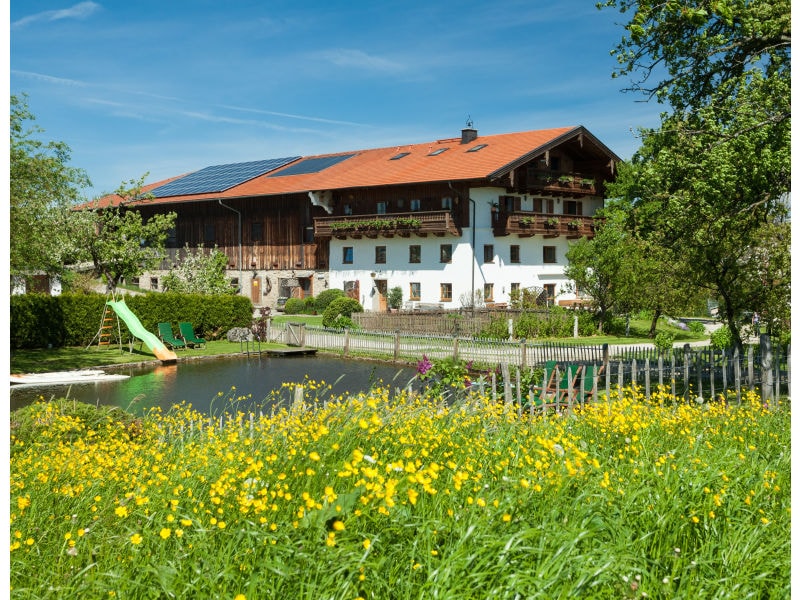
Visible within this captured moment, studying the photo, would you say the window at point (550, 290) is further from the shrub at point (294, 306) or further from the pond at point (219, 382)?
the pond at point (219, 382)

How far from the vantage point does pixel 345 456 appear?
5.79 m

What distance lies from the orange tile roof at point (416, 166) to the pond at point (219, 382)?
60.7 ft

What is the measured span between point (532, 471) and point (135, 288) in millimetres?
51134

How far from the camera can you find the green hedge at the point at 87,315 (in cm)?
2973

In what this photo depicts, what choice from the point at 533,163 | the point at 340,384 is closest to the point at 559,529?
the point at 340,384

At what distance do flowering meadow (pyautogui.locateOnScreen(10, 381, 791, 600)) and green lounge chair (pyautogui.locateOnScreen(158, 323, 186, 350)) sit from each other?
2431cm

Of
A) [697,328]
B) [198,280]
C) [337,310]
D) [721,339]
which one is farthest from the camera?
[198,280]

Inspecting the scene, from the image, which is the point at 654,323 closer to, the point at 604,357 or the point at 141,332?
the point at 604,357

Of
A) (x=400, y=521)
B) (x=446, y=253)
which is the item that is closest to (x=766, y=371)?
(x=400, y=521)

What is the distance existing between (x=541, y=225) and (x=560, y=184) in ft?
9.91

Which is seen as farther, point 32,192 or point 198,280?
point 198,280

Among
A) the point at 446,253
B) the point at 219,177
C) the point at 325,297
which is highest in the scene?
the point at 219,177

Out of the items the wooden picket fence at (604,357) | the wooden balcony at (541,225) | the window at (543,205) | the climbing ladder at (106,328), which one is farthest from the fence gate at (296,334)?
the window at (543,205)

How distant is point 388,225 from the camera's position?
47.1 meters
